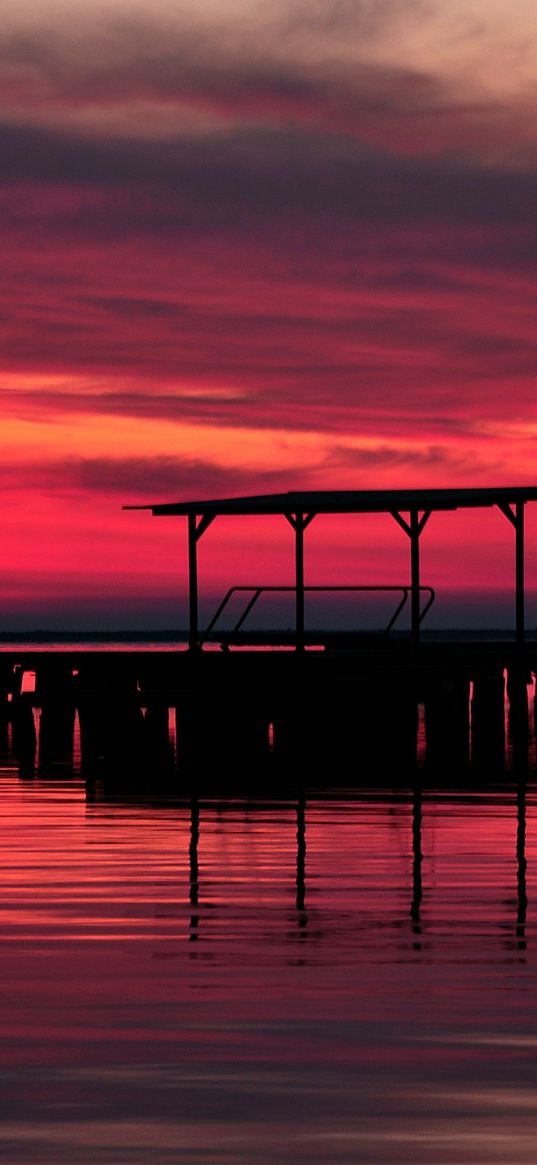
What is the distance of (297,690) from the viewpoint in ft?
124

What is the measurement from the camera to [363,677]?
37.2m

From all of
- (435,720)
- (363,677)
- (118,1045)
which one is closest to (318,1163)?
(118,1045)

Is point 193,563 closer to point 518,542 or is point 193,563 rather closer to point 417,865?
point 518,542

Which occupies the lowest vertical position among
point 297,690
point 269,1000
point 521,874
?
point 269,1000

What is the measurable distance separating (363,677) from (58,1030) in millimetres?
27213

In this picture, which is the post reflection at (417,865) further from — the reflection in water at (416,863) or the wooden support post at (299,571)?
the wooden support post at (299,571)

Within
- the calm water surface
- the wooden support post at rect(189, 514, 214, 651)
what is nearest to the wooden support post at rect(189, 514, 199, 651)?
the wooden support post at rect(189, 514, 214, 651)

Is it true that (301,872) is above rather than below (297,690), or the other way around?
below

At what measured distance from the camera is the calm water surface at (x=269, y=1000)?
8.16 metres

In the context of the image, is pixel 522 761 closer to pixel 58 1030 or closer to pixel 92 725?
pixel 92 725

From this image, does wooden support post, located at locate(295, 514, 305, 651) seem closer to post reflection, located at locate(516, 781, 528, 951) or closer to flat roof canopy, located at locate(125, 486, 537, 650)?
flat roof canopy, located at locate(125, 486, 537, 650)

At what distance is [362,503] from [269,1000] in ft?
84.4

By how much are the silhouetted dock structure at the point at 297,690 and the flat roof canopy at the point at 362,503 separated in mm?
25

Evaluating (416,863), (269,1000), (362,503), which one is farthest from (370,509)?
(269,1000)
